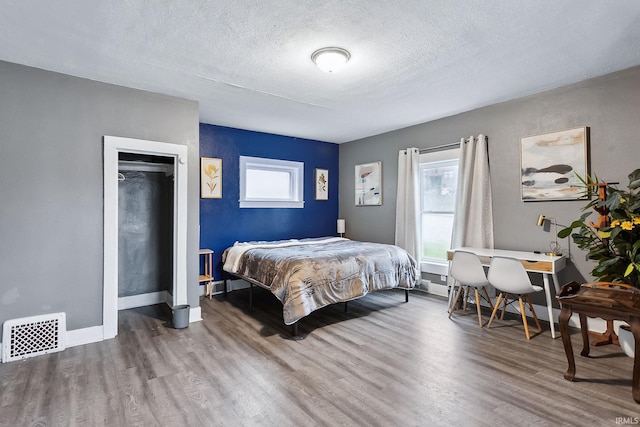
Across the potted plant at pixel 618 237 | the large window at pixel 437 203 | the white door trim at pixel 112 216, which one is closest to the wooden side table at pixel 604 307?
the potted plant at pixel 618 237

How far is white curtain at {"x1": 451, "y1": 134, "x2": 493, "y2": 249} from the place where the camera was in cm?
408

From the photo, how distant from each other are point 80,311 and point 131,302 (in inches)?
43.1

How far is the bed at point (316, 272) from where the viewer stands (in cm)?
321

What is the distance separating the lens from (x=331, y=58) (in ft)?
8.62

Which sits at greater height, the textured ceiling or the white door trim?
the textured ceiling

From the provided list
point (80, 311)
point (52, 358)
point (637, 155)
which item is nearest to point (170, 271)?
point (80, 311)

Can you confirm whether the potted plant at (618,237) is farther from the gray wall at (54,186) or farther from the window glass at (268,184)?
the gray wall at (54,186)

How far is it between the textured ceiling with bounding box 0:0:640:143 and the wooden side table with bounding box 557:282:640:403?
189 centimetres

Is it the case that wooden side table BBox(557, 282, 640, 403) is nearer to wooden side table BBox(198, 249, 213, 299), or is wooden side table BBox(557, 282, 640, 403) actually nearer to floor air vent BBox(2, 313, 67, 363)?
wooden side table BBox(198, 249, 213, 299)

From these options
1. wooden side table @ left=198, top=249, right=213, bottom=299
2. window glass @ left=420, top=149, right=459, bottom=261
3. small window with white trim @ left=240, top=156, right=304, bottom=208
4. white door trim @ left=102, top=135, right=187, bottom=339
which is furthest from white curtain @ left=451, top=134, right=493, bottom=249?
white door trim @ left=102, top=135, right=187, bottom=339

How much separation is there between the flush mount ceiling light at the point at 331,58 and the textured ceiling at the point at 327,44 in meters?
0.07

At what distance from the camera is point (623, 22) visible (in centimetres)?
224

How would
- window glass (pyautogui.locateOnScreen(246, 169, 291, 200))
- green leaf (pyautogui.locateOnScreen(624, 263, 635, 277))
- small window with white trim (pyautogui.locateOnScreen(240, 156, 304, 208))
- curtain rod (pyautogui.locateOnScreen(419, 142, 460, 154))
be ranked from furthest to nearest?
window glass (pyautogui.locateOnScreen(246, 169, 291, 200)) → small window with white trim (pyautogui.locateOnScreen(240, 156, 304, 208)) → curtain rod (pyautogui.locateOnScreen(419, 142, 460, 154)) → green leaf (pyautogui.locateOnScreen(624, 263, 635, 277))

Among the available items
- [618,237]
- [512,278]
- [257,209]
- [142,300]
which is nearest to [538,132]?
[618,237]
